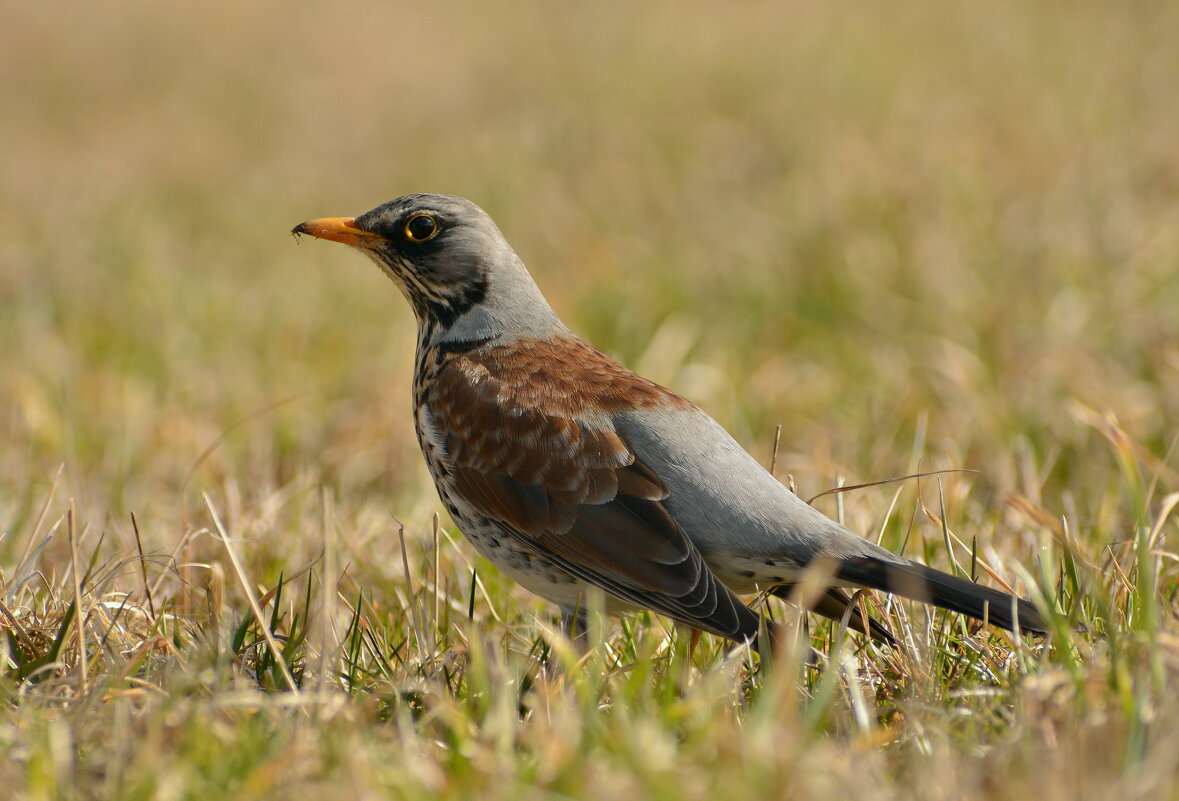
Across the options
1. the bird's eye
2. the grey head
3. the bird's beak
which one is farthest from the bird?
the bird's beak

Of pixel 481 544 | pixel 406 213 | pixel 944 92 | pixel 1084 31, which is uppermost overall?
pixel 1084 31

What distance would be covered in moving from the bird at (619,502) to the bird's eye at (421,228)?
468mm

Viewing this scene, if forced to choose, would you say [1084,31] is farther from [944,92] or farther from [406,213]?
[406,213]

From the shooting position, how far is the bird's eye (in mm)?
4754

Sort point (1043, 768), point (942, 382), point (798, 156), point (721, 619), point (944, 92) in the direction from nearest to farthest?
point (1043, 768)
point (721, 619)
point (942, 382)
point (798, 156)
point (944, 92)

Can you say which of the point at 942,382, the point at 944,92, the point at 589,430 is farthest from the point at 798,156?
the point at 589,430

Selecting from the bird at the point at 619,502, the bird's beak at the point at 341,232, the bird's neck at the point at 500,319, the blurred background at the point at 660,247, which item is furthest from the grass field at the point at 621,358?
the bird's beak at the point at 341,232

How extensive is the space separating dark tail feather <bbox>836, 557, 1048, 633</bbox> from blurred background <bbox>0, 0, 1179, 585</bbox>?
0.56 metres

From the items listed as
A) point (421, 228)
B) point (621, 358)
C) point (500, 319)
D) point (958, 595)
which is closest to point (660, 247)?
point (621, 358)

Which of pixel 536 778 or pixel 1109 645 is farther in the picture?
pixel 1109 645

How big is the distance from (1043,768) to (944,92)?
35.6 feet

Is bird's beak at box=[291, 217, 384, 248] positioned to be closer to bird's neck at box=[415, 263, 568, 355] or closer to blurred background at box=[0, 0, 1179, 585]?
bird's neck at box=[415, 263, 568, 355]

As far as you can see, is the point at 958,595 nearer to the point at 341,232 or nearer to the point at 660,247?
the point at 341,232

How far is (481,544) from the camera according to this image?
13.3 ft
